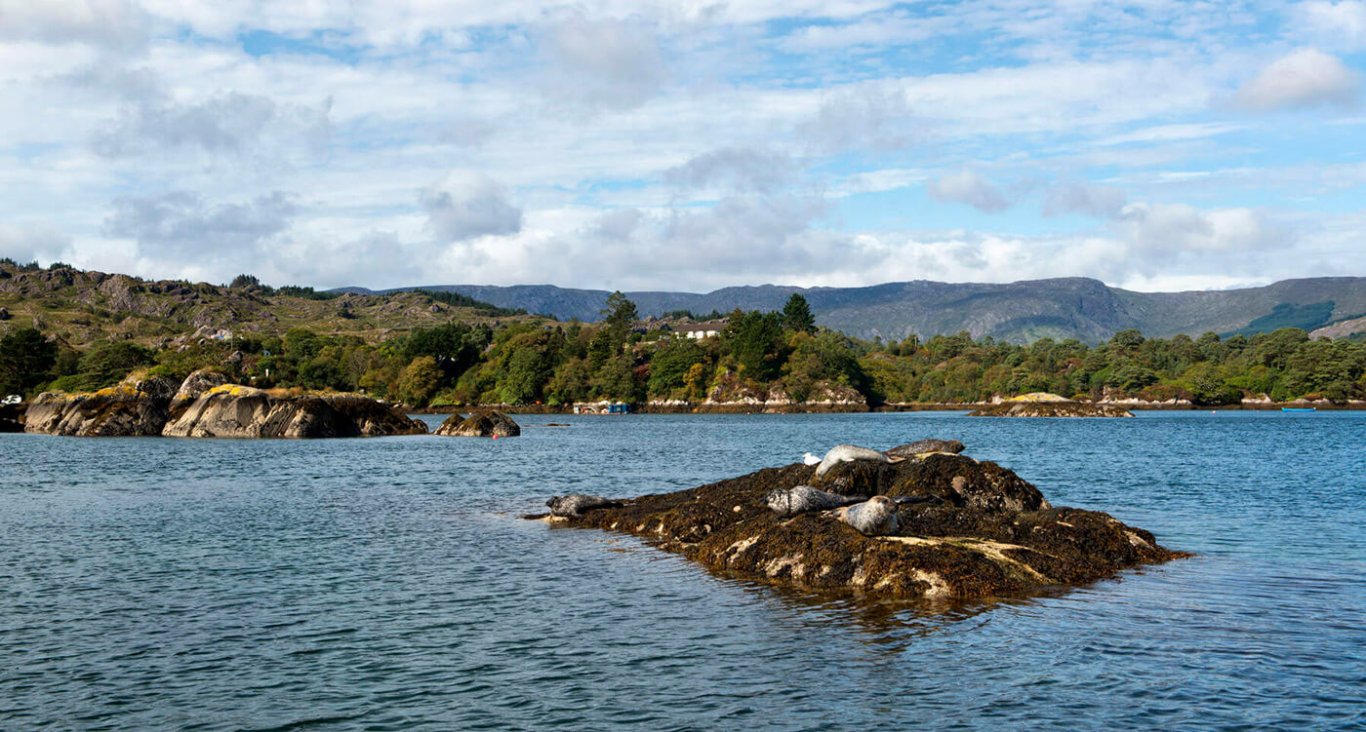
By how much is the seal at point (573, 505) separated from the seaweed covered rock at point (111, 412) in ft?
271

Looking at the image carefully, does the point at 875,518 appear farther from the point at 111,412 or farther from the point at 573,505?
the point at 111,412

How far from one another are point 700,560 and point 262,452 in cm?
5877

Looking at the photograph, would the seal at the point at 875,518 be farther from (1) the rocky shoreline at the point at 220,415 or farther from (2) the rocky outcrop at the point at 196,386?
(2) the rocky outcrop at the point at 196,386

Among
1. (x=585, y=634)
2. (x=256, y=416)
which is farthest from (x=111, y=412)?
(x=585, y=634)

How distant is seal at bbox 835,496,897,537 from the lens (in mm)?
25953

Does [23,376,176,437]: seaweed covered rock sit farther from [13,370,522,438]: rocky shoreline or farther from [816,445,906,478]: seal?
[816,445,906,478]: seal

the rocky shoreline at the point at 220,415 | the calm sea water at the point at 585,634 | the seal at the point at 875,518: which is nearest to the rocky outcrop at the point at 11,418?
the rocky shoreline at the point at 220,415

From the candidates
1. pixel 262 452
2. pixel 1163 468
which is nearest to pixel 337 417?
pixel 262 452

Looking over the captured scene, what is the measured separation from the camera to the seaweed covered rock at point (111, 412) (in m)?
102

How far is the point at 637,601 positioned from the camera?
878 inches

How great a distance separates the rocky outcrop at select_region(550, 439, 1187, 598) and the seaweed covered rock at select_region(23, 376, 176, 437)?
84.7 m

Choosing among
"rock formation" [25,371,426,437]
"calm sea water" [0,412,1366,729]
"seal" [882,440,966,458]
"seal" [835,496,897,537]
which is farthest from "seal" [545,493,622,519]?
"rock formation" [25,371,426,437]

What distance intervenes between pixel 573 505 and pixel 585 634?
17294mm

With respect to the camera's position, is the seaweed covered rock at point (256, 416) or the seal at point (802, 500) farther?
the seaweed covered rock at point (256, 416)
